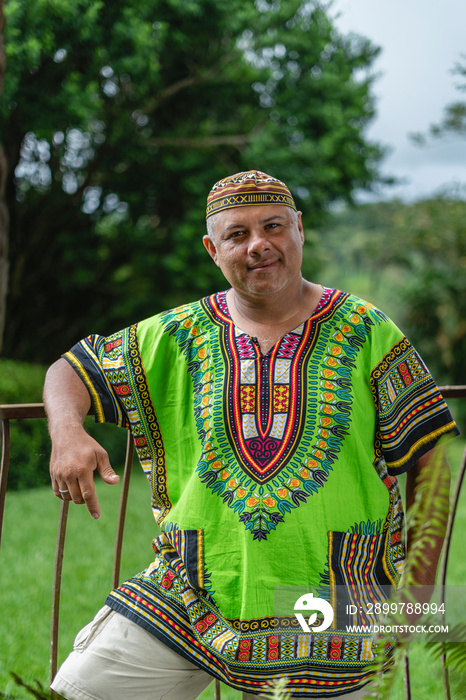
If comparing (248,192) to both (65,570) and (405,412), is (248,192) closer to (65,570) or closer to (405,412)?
(405,412)

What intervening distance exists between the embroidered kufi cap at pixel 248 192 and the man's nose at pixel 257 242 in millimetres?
79

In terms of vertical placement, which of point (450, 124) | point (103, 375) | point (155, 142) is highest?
point (450, 124)

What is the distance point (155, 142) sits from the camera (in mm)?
9234

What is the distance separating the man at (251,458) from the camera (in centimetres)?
166

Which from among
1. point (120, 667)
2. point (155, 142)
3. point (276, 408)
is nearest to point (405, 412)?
point (276, 408)

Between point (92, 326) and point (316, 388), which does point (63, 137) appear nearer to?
point (92, 326)

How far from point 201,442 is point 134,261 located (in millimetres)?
8265

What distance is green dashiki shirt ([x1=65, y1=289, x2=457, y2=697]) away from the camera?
1665mm

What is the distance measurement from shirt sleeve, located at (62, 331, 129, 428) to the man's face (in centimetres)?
39

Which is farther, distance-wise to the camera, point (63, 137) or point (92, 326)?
point (92, 326)

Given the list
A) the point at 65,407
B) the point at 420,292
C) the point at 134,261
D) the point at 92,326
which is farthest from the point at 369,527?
the point at 420,292

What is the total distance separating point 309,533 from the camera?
5.48 feet

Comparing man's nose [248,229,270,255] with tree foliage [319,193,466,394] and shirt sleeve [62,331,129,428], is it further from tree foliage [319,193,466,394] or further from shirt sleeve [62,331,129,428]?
tree foliage [319,193,466,394]

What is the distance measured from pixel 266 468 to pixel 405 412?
39cm
